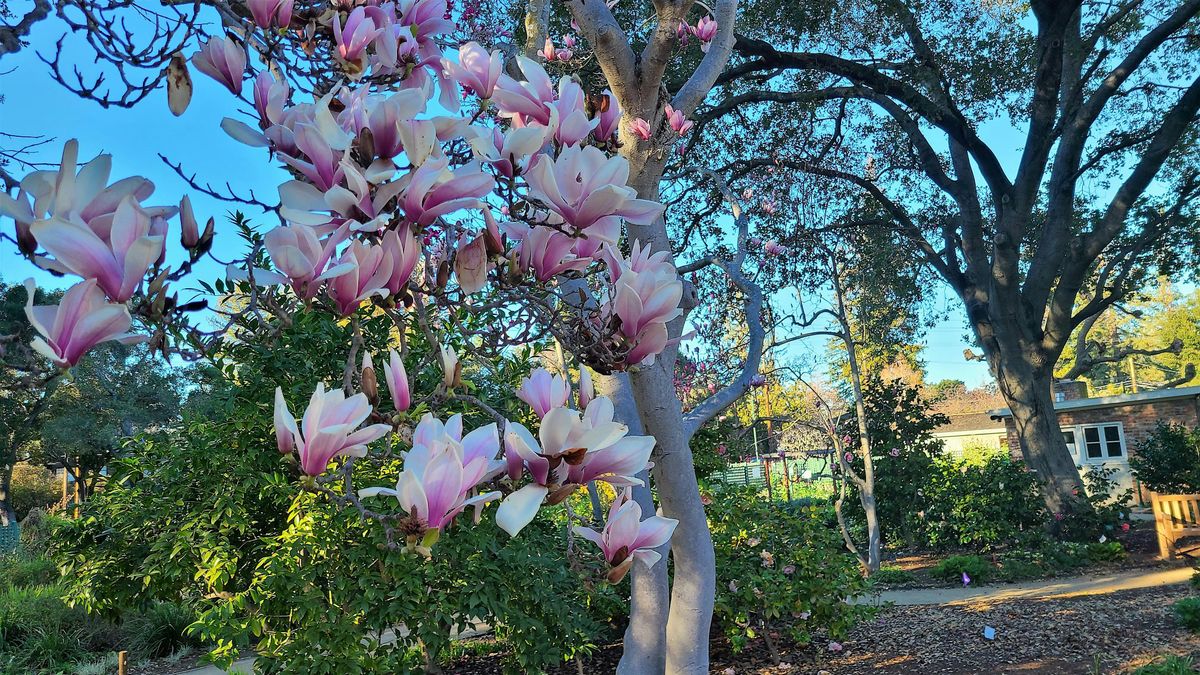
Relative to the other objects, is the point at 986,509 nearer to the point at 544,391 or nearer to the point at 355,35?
the point at 544,391

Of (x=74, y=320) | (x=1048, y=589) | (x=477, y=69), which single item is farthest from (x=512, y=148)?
(x=1048, y=589)

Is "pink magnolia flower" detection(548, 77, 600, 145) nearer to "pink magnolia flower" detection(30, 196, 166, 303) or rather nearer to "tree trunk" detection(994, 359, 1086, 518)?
"pink magnolia flower" detection(30, 196, 166, 303)

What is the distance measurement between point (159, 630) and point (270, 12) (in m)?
7.97

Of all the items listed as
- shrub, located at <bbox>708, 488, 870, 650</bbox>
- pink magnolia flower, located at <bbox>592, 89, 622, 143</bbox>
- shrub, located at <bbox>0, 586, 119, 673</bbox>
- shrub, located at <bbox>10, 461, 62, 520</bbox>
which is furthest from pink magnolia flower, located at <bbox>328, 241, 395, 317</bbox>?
shrub, located at <bbox>10, 461, 62, 520</bbox>

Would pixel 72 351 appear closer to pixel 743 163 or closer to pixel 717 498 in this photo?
pixel 717 498

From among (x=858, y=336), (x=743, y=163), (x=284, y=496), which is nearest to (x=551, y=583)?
(x=284, y=496)

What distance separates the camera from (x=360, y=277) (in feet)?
2.85

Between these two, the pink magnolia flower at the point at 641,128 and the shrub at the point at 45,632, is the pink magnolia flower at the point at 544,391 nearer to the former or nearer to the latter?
the pink magnolia flower at the point at 641,128

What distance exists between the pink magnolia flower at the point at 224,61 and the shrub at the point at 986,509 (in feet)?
34.3

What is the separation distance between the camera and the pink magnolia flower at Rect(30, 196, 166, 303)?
2.23 feet

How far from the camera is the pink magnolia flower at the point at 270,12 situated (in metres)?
1.09

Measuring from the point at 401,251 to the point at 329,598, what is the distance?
123 inches

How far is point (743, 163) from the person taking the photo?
7.83 meters

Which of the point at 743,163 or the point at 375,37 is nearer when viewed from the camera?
the point at 375,37
